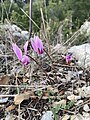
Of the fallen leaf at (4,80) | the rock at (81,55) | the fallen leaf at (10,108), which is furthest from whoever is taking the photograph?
the rock at (81,55)

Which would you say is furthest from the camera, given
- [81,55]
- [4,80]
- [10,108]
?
[81,55]

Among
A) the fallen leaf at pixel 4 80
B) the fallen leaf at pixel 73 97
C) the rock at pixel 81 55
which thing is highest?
the rock at pixel 81 55

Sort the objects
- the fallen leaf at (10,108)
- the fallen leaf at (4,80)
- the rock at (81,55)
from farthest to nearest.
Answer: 1. the rock at (81,55)
2. the fallen leaf at (4,80)
3. the fallen leaf at (10,108)

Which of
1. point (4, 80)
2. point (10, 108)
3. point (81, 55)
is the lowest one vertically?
point (10, 108)

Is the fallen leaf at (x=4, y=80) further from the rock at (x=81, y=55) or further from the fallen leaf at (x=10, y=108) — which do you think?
the rock at (x=81, y=55)

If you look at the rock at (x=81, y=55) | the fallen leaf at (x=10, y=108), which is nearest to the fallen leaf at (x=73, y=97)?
the fallen leaf at (x=10, y=108)

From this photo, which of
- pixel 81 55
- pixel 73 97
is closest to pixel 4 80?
pixel 73 97

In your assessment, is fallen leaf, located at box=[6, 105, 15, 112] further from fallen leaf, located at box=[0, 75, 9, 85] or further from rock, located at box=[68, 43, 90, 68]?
rock, located at box=[68, 43, 90, 68]

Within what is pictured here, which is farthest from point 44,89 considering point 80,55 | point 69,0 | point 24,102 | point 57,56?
point 69,0

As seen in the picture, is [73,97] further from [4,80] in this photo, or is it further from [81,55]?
[81,55]

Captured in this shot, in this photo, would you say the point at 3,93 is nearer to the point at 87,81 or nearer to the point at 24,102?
the point at 24,102

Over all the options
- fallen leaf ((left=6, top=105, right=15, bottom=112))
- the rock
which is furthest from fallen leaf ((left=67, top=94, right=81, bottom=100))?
the rock
